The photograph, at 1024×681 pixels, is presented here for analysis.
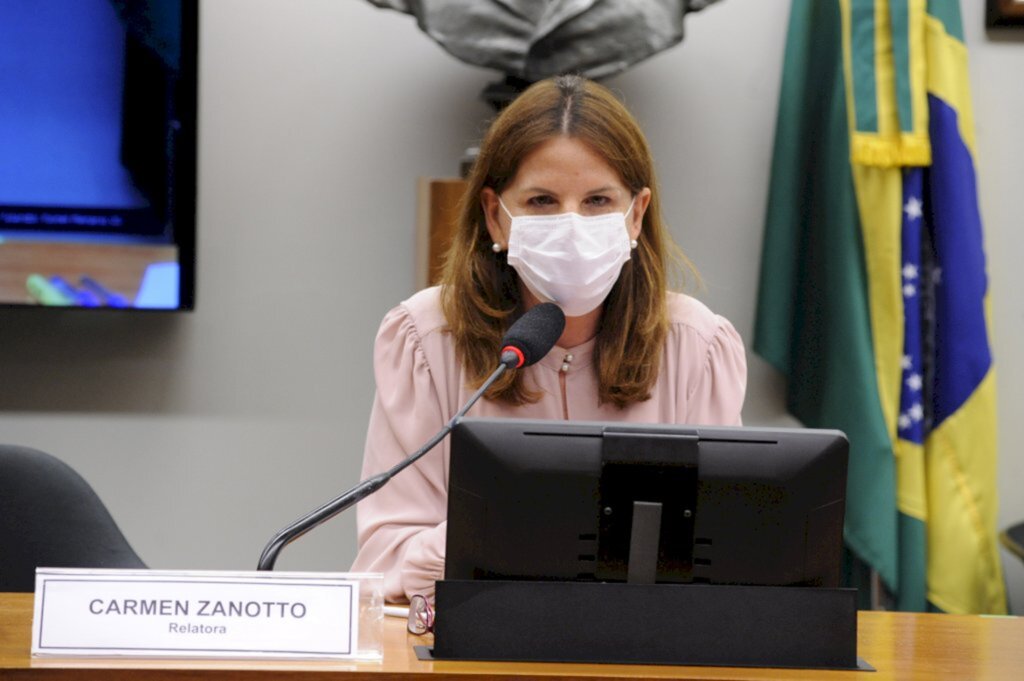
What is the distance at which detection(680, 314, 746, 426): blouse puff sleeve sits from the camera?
5.93ft

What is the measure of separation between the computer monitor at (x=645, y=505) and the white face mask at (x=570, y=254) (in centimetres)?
56

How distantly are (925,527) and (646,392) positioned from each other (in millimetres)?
1039

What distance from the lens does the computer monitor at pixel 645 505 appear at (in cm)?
113

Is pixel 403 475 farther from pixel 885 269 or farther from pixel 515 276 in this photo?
pixel 885 269

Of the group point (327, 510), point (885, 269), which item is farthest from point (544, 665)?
point (885, 269)

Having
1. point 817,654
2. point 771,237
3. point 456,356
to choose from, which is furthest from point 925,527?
point 817,654

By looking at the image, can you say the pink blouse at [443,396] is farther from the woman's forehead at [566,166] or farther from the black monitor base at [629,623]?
the black monitor base at [629,623]

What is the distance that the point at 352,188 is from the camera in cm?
269

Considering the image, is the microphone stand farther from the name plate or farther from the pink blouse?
the pink blouse

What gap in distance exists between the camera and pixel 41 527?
72.1 inches

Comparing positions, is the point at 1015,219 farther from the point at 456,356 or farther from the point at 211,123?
the point at 211,123

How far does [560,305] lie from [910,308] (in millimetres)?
1056

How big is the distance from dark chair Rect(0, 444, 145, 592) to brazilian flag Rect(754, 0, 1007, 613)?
1398 millimetres

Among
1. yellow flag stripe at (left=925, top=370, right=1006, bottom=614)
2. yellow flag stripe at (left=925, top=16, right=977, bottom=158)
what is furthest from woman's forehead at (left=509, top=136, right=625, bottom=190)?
yellow flag stripe at (left=925, top=370, right=1006, bottom=614)
